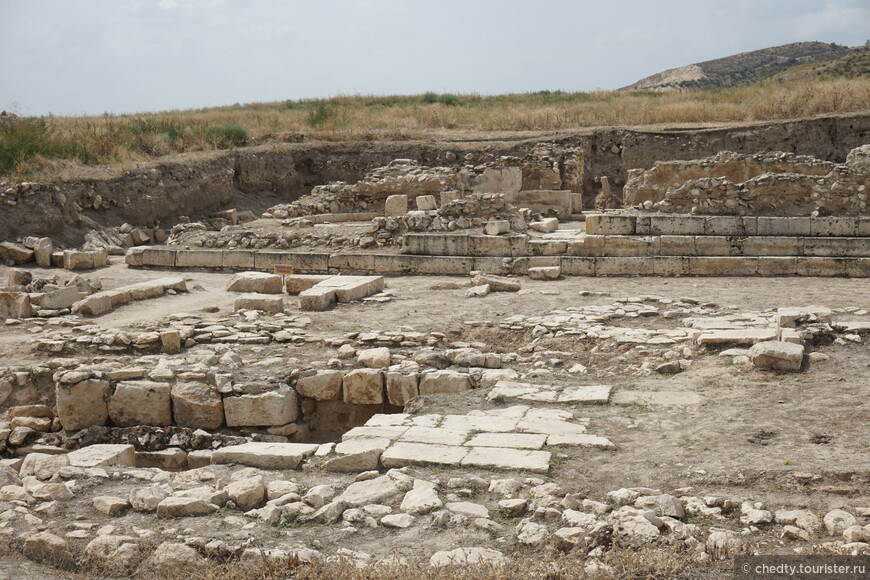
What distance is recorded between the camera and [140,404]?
721 centimetres

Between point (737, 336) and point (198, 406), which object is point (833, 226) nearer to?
point (737, 336)

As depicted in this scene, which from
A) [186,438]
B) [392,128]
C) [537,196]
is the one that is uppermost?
[392,128]

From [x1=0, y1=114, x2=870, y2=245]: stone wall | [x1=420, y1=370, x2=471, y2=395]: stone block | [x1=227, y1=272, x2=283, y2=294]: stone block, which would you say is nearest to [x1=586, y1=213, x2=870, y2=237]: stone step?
[x1=227, y1=272, x2=283, y2=294]: stone block

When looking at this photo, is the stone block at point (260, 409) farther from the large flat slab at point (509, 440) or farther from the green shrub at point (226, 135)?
the green shrub at point (226, 135)

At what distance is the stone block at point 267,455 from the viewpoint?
5227 mm

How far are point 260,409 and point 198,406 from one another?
59cm

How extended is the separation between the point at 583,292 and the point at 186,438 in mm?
5379

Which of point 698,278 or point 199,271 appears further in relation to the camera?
point 199,271

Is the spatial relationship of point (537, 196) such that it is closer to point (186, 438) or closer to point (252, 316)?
point (252, 316)

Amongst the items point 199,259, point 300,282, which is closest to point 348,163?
point 199,259

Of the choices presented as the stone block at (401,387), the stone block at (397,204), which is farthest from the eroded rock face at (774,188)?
the stone block at (401,387)

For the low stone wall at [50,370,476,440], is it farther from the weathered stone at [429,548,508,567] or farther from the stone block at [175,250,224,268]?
the stone block at [175,250,224,268]

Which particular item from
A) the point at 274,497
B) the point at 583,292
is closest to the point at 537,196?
the point at 583,292

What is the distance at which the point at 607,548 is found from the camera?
371 centimetres
